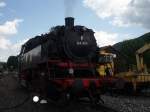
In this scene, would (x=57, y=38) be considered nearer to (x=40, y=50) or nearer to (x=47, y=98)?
(x=40, y=50)

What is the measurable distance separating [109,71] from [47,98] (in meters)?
2.91

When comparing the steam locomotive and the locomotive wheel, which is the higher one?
the steam locomotive

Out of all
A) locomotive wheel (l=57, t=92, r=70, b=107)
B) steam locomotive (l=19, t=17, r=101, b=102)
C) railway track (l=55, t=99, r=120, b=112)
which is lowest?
railway track (l=55, t=99, r=120, b=112)

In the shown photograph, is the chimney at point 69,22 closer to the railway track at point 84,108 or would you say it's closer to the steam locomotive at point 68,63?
the steam locomotive at point 68,63

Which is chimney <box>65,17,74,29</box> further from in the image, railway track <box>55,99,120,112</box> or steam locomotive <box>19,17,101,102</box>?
railway track <box>55,99,120,112</box>

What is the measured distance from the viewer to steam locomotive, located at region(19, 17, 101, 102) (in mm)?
13735

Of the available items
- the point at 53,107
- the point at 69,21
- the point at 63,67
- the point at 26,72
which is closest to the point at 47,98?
the point at 53,107

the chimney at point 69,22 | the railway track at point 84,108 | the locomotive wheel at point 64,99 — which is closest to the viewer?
the railway track at point 84,108

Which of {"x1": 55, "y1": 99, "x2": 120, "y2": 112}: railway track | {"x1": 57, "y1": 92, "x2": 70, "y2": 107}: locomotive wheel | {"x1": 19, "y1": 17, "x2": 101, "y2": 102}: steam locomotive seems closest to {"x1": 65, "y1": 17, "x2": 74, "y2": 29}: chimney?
{"x1": 19, "y1": 17, "x2": 101, "y2": 102}: steam locomotive

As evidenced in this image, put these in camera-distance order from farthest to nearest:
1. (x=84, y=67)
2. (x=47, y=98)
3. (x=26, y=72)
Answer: (x=26, y=72) < (x=47, y=98) < (x=84, y=67)

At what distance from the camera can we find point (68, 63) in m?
14.4

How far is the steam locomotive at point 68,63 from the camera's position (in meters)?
13.7

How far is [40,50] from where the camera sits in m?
16.2

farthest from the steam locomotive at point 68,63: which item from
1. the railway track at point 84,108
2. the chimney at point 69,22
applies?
the railway track at point 84,108
